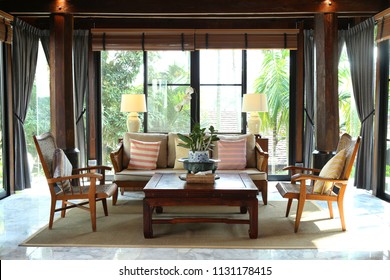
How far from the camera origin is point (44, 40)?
6871 mm

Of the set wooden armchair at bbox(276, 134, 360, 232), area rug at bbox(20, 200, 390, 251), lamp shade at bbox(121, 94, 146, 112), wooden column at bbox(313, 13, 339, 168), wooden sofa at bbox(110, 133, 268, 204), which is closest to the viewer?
area rug at bbox(20, 200, 390, 251)

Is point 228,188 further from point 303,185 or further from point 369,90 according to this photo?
point 369,90

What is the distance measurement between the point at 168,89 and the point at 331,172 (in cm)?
350

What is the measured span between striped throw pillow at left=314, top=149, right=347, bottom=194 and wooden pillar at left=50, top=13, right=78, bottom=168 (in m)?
3.13

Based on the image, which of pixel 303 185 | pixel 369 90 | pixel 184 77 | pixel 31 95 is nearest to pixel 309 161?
pixel 369 90

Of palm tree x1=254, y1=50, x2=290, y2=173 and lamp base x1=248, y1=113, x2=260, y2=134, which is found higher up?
palm tree x1=254, y1=50, x2=290, y2=173

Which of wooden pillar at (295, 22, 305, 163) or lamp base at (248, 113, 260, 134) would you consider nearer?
lamp base at (248, 113, 260, 134)

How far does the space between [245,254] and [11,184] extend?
3782 mm

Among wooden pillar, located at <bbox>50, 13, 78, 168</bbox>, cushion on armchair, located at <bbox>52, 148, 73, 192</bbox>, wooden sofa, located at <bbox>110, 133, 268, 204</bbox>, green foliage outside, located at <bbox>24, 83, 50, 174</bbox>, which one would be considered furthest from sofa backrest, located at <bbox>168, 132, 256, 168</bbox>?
green foliage outside, located at <bbox>24, 83, 50, 174</bbox>

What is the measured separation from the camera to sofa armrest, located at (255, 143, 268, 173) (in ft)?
18.3

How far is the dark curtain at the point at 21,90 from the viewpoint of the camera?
20.3ft

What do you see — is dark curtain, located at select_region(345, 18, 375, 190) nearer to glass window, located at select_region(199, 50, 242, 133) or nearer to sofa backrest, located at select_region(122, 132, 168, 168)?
glass window, located at select_region(199, 50, 242, 133)

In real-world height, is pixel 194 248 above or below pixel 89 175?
below

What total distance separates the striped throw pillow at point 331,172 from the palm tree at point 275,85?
287 cm
